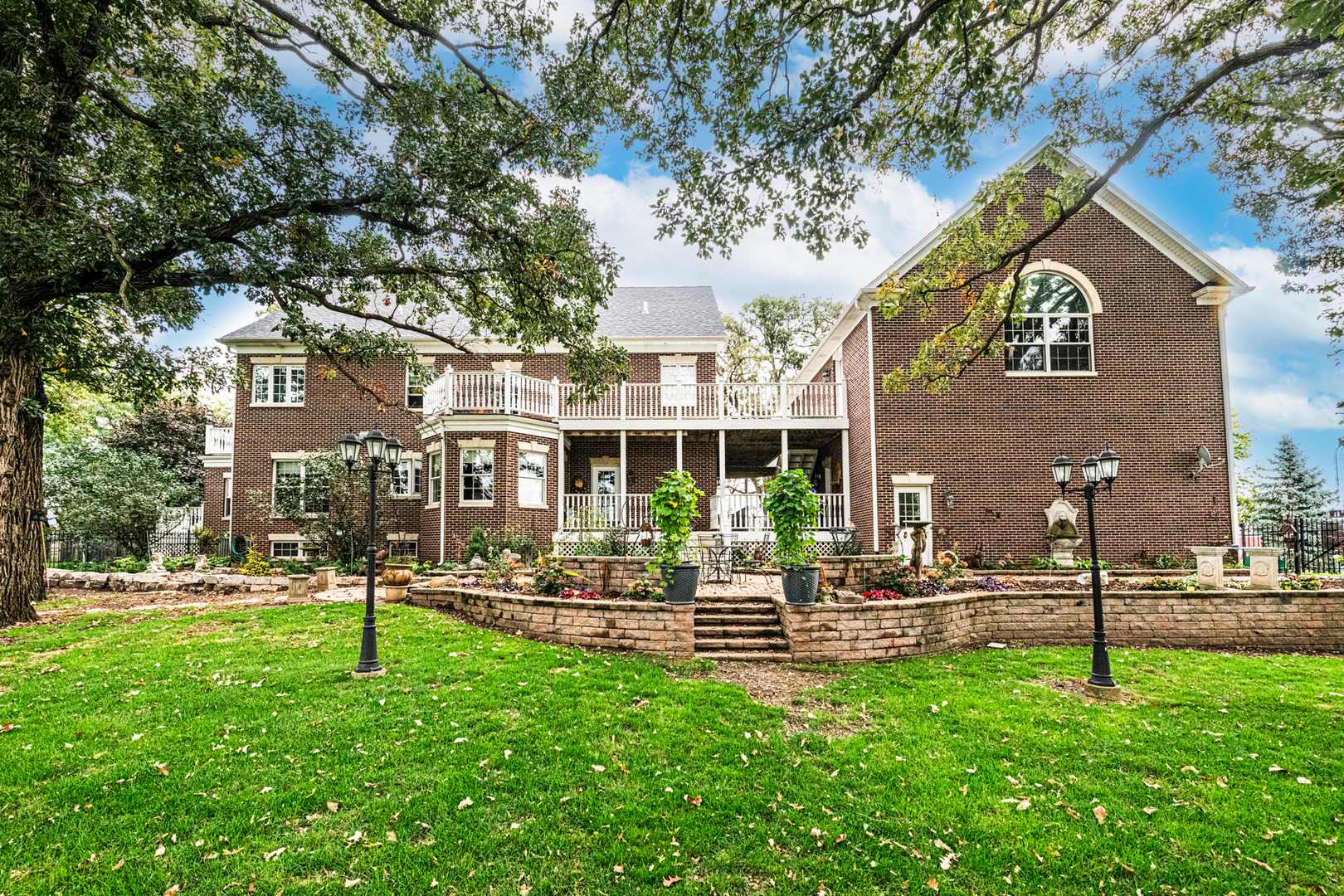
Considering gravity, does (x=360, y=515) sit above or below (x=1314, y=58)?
below

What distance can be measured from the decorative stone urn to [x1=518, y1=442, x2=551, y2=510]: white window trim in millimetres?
11759

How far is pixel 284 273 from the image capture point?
855cm

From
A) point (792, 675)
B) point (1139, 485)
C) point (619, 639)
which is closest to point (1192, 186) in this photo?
point (1139, 485)

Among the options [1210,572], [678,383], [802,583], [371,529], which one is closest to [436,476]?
[678,383]

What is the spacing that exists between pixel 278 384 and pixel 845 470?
16775 millimetres

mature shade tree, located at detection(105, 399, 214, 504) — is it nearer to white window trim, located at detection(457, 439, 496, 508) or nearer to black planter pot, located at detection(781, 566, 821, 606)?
white window trim, located at detection(457, 439, 496, 508)

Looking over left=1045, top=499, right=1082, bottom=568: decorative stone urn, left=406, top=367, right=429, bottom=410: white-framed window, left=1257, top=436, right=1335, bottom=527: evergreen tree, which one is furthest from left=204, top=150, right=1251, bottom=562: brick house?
left=1257, top=436, right=1335, bottom=527: evergreen tree

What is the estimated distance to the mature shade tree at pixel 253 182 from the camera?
309 inches

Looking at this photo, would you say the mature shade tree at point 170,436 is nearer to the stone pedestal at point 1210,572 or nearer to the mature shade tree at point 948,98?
the mature shade tree at point 948,98

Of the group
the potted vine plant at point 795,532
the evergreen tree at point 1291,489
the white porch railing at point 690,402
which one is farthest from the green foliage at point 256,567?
the evergreen tree at point 1291,489

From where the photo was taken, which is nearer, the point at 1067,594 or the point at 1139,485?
the point at 1067,594

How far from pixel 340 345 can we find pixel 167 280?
2433 mm

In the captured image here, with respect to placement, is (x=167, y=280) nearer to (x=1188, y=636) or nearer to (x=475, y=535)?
(x=475, y=535)

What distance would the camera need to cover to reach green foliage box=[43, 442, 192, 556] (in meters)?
14.6
